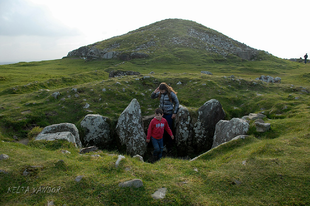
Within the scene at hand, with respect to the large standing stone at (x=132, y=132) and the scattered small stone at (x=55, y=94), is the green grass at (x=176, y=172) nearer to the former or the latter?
the large standing stone at (x=132, y=132)

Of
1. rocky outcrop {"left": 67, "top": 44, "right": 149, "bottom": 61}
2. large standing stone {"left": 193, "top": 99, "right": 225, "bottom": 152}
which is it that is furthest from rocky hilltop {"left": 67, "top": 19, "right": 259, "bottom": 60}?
large standing stone {"left": 193, "top": 99, "right": 225, "bottom": 152}

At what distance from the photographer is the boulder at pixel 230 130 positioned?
8362 mm

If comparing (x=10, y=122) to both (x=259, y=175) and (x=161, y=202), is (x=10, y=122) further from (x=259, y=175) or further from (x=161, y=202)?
(x=259, y=175)

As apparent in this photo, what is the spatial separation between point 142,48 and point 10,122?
143 feet

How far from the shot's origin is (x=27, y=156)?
232 inches

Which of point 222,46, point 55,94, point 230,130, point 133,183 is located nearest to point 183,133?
point 230,130

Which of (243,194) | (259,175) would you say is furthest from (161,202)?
(259,175)

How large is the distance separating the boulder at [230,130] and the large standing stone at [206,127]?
0.78 metres

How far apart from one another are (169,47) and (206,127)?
139 feet

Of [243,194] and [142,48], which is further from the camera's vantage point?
[142,48]

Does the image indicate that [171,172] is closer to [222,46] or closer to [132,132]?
[132,132]

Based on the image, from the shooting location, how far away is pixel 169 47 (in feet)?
162

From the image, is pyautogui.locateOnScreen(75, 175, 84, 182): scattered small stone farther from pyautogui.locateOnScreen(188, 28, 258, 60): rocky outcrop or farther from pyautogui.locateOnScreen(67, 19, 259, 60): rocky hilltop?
pyautogui.locateOnScreen(188, 28, 258, 60): rocky outcrop

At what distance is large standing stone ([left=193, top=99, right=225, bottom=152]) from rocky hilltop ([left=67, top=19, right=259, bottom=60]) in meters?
32.9
